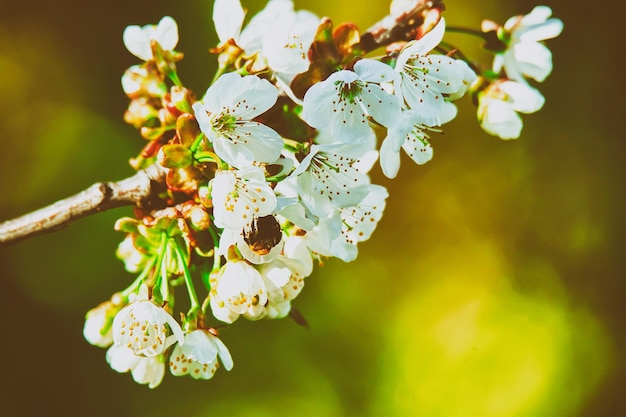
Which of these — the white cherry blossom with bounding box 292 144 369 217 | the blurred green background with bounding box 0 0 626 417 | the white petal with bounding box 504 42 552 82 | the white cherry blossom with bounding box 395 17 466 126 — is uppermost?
the white cherry blossom with bounding box 395 17 466 126

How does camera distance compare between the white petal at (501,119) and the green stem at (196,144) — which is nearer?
the green stem at (196,144)

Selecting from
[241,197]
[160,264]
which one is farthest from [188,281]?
[241,197]

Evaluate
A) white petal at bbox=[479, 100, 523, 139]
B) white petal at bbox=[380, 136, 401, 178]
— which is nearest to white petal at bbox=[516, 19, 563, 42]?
white petal at bbox=[479, 100, 523, 139]

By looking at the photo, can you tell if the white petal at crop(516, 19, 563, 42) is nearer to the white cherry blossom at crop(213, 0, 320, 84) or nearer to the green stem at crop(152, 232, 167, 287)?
the white cherry blossom at crop(213, 0, 320, 84)

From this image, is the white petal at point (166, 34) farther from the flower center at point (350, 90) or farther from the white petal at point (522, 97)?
the white petal at point (522, 97)

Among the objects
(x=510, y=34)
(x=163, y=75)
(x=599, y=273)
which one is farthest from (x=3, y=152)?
(x=599, y=273)

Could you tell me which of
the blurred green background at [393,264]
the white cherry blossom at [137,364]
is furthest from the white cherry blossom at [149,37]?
the blurred green background at [393,264]

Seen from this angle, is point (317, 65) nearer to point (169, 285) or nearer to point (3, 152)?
point (169, 285)
